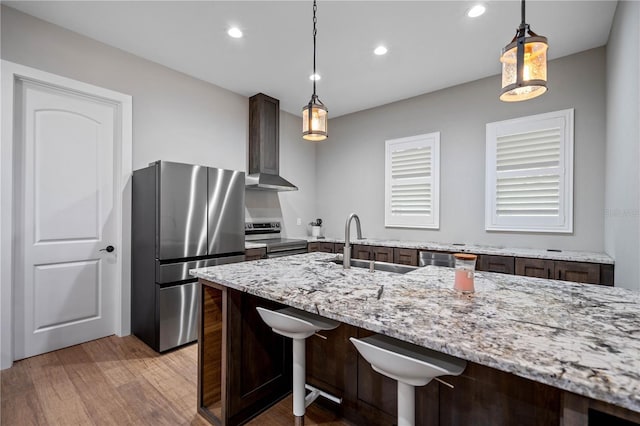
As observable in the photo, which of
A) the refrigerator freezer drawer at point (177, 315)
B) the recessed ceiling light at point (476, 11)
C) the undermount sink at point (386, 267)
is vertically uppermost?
the recessed ceiling light at point (476, 11)

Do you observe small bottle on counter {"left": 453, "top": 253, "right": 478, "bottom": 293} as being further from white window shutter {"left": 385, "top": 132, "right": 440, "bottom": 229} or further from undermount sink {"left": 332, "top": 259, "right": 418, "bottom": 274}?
white window shutter {"left": 385, "top": 132, "right": 440, "bottom": 229}

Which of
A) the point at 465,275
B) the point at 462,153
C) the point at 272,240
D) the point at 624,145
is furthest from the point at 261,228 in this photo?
the point at 624,145

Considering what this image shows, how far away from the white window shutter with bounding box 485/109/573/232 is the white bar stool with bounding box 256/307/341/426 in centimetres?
291

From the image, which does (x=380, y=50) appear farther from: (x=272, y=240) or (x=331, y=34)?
(x=272, y=240)

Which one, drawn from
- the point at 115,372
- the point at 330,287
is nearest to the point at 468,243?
the point at 330,287

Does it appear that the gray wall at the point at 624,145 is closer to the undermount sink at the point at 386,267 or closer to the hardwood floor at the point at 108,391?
the undermount sink at the point at 386,267

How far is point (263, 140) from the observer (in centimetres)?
416

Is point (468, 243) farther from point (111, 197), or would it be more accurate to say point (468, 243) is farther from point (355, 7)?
point (111, 197)

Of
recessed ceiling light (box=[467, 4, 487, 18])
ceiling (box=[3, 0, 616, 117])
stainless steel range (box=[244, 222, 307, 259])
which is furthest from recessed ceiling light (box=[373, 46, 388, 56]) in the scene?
stainless steel range (box=[244, 222, 307, 259])

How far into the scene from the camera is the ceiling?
7.80 feet

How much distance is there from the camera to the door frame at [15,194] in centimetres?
235

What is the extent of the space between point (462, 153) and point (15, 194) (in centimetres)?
466

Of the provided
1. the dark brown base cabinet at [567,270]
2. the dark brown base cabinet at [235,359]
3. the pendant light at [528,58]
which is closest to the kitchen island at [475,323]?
the dark brown base cabinet at [235,359]

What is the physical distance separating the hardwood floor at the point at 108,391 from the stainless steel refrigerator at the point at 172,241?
0.28 m
